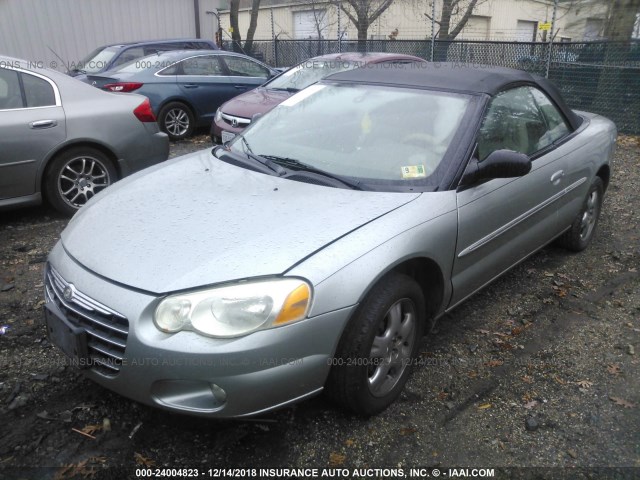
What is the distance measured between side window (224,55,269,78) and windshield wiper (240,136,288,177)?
698cm

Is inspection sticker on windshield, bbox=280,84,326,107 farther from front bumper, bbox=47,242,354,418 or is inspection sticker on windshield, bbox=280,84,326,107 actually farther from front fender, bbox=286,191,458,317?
front bumper, bbox=47,242,354,418

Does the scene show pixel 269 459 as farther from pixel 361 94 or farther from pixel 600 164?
pixel 600 164

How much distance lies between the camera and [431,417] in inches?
108

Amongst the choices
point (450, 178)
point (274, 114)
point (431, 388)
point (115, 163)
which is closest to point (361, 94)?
point (274, 114)

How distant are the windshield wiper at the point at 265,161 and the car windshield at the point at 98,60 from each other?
788 centimetres

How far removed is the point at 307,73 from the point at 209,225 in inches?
249

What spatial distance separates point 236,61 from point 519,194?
25.9 feet

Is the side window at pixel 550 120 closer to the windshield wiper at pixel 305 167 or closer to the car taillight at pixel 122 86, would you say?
the windshield wiper at pixel 305 167

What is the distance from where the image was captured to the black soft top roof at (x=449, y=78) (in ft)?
11.1

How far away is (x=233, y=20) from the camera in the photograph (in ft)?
63.5

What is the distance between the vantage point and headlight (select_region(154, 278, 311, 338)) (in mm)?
2154

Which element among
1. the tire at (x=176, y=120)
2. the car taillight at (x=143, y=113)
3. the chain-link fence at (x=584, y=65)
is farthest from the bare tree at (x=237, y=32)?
the car taillight at (x=143, y=113)

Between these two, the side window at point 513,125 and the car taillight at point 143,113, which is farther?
the car taillight at point 143,113

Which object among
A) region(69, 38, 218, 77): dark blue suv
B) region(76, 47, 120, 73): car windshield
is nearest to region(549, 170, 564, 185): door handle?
region(69, 38, 218, 77): dark blue suv
